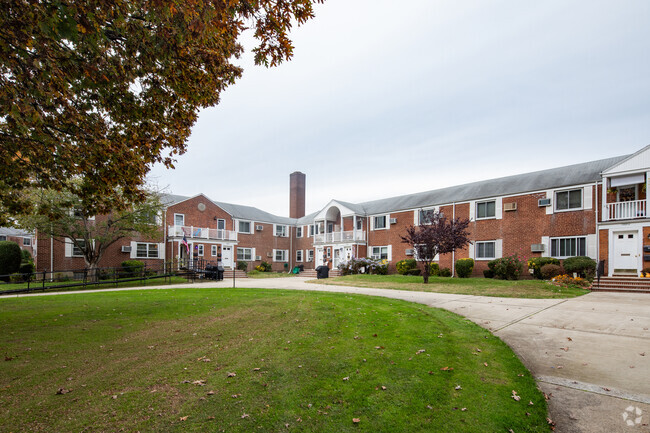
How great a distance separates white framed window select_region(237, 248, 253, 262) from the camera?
117 feet

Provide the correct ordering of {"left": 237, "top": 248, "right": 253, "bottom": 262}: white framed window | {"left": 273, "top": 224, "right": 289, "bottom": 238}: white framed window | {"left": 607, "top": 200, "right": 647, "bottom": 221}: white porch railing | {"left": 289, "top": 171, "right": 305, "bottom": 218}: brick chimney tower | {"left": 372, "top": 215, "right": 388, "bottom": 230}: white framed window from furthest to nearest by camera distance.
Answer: {"left": 289, "top": 171, "right": 305, "bottom": 218}: brick chimney tower, {"left": 273, "top": 224, "right": 289, "bottom": 238}: white framed window, {"left": 237, "top": 248, "right": 253, "bottom": 262}: white framed window, {"left": 372, "top": 215, "right": 388, "bottom": 230}: white framed window, {"left": 607, "top": 200, "right": 647, "bottom": 221}: white porch railing

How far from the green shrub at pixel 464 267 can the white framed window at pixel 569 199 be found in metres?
6.06

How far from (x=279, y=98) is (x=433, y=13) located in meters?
5.89

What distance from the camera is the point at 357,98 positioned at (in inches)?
557

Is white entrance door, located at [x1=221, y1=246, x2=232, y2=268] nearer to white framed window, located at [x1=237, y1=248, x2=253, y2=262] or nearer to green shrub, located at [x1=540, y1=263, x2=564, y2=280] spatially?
white framed window, located at [x1=237, y1=248, x2=253, y2=262]

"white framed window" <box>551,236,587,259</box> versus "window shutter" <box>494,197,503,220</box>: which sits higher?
"window shutter" <box>494,197,503,220</box>

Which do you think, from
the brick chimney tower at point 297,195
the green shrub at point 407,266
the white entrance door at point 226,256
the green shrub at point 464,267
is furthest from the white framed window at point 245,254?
the green shrub at point 464,267

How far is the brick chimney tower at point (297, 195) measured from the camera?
45047 mm

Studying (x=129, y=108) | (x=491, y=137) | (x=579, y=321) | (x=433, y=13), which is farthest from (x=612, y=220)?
(x=129, y=108)

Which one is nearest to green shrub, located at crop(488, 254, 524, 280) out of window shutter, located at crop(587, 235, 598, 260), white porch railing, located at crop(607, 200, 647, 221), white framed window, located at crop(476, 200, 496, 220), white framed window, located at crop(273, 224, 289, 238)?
window shutter, located at crop(587, 235, 598, 260)

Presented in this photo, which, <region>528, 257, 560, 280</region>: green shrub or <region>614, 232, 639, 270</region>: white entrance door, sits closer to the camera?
<region>614, 232, 639, 270</region>: white entrance door

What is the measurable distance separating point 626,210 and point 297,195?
33629 mm

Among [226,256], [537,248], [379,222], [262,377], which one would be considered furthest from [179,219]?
[262,377]

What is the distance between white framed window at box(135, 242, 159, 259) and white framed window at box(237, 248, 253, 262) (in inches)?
322
